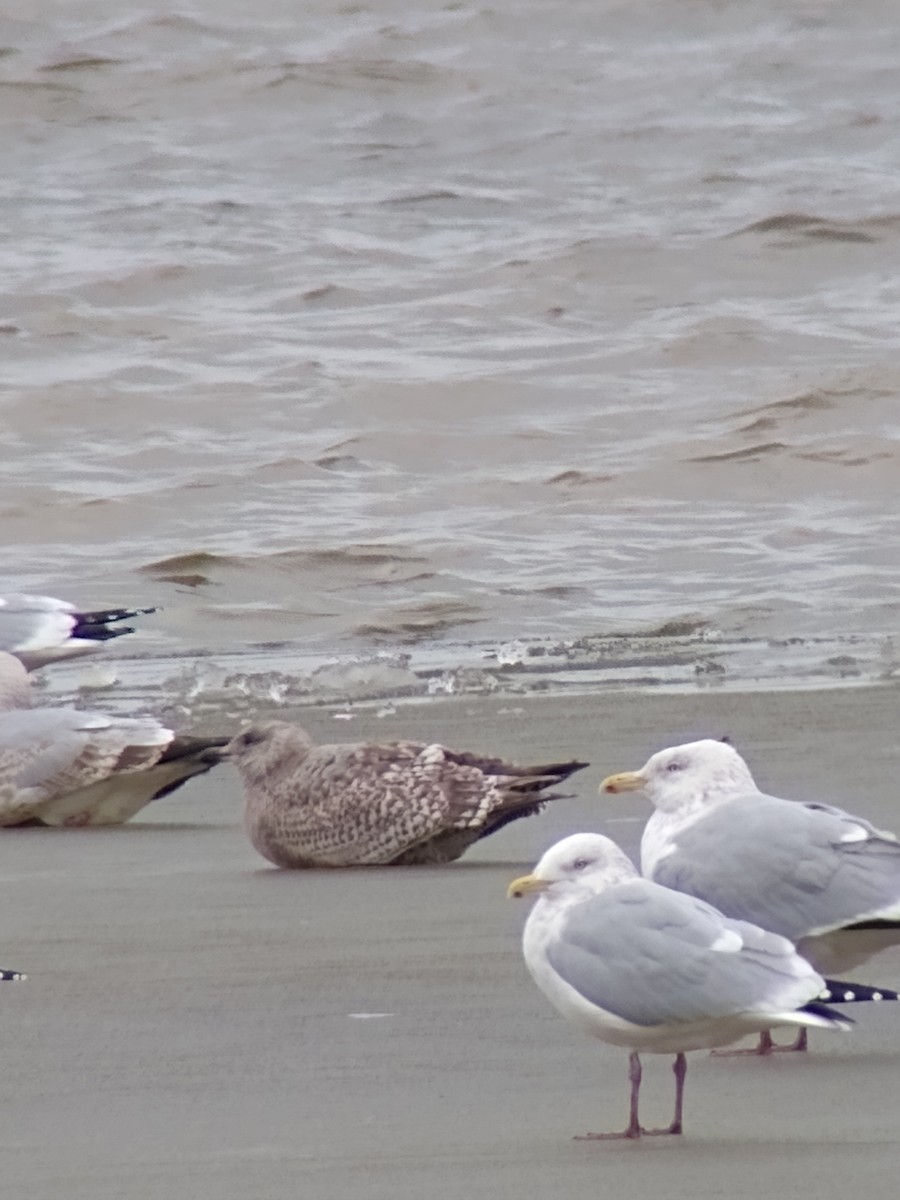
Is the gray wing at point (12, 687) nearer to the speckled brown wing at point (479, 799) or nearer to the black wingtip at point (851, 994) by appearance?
the speckled brown wing at point (479, 799)

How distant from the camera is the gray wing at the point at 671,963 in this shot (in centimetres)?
360

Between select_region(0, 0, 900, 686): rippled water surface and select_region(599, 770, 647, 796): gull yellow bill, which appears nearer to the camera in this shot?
select_region(599, 770, 647, 796): gull yellow bill

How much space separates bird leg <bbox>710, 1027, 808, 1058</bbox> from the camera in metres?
4.00

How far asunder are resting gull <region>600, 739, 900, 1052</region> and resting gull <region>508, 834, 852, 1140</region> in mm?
293

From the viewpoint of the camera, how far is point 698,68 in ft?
71.6

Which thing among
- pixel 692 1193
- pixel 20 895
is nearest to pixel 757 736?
pixel 20 895

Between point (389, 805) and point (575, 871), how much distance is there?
1.72m

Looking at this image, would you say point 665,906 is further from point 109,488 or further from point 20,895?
point 109,488

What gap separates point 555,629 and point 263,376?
613cm

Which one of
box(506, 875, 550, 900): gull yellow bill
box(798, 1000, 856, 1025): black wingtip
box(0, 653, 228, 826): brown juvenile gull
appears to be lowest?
box(0, 653, 228, 826): brown juvenile gull

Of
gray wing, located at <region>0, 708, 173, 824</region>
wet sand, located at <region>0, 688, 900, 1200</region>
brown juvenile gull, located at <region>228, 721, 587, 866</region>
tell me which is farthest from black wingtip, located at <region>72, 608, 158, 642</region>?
brown juvenile gull, located at <region>228, 721, 587, 866</region>

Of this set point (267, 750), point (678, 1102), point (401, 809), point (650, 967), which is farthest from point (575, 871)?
point (267, 750)

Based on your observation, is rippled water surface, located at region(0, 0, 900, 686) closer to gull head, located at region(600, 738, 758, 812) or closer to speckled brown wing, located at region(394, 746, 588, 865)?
speckled brown wing, located at region(394, 746, 588, 865)

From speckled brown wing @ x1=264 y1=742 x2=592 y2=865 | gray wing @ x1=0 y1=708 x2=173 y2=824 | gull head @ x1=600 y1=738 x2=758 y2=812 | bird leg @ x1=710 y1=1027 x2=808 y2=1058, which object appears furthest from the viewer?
gray wing @ x1=0 y1=708 x2=173 y2=824
